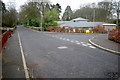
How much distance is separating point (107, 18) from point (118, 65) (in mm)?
57332

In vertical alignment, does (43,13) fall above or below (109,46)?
above

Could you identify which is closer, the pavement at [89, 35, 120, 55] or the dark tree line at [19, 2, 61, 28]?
the pavement at [89, 35, 120, 55]

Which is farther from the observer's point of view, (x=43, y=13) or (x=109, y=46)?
(x=43, y=13)

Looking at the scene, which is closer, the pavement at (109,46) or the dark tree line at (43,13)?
the pavement at (109,46)

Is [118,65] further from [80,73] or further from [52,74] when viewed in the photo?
[52,74]

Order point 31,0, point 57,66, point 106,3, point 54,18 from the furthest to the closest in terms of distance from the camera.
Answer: point 106,3
point 31,0
point 54,18
point 57,66

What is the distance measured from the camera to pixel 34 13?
171ft

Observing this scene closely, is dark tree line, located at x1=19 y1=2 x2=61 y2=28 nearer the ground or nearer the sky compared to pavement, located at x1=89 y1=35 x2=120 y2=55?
nearer the sky

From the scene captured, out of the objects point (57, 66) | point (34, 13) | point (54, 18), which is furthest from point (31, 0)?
point (57, 66)

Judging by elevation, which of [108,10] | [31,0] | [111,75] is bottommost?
[111,75]

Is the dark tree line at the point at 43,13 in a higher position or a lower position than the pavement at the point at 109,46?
higher

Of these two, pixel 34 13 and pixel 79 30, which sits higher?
pixel 34 13

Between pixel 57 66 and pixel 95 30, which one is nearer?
pixel 57 66

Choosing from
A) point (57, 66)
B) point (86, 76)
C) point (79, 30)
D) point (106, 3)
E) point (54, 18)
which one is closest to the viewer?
point (86, 76)
